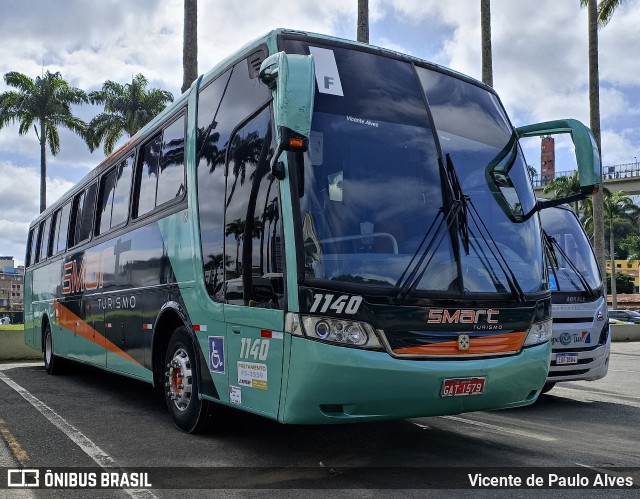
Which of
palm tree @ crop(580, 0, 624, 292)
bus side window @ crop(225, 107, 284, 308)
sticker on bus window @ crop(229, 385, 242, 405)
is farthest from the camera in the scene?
palm tree @ crop(580, 0, 624, 292)

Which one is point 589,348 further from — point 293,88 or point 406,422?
point 293,88

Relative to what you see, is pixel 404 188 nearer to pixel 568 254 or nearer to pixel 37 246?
pixel 568 254

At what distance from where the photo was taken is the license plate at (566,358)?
834 centimetres

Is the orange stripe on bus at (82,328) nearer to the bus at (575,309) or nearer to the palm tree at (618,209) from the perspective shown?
the bus at (575,309)

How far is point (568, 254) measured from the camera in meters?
9.09

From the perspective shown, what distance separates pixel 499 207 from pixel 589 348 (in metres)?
3.75

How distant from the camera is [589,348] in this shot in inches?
339

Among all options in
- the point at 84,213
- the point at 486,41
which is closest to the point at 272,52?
the point at 84,213

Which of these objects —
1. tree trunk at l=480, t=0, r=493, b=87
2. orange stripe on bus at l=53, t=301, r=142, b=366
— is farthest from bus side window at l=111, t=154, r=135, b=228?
tree trunk at l=480, t=0, r=493, b=87

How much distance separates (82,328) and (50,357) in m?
3.03

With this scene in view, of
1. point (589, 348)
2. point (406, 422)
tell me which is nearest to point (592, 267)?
point (589, 348)

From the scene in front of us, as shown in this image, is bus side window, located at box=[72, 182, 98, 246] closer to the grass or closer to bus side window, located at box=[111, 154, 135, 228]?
bus side window, located at box=[111, 154, 135, 228]

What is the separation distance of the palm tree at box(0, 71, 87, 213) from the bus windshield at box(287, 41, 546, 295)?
36043 millimetres

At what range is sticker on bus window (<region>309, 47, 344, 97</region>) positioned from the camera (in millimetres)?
5324
